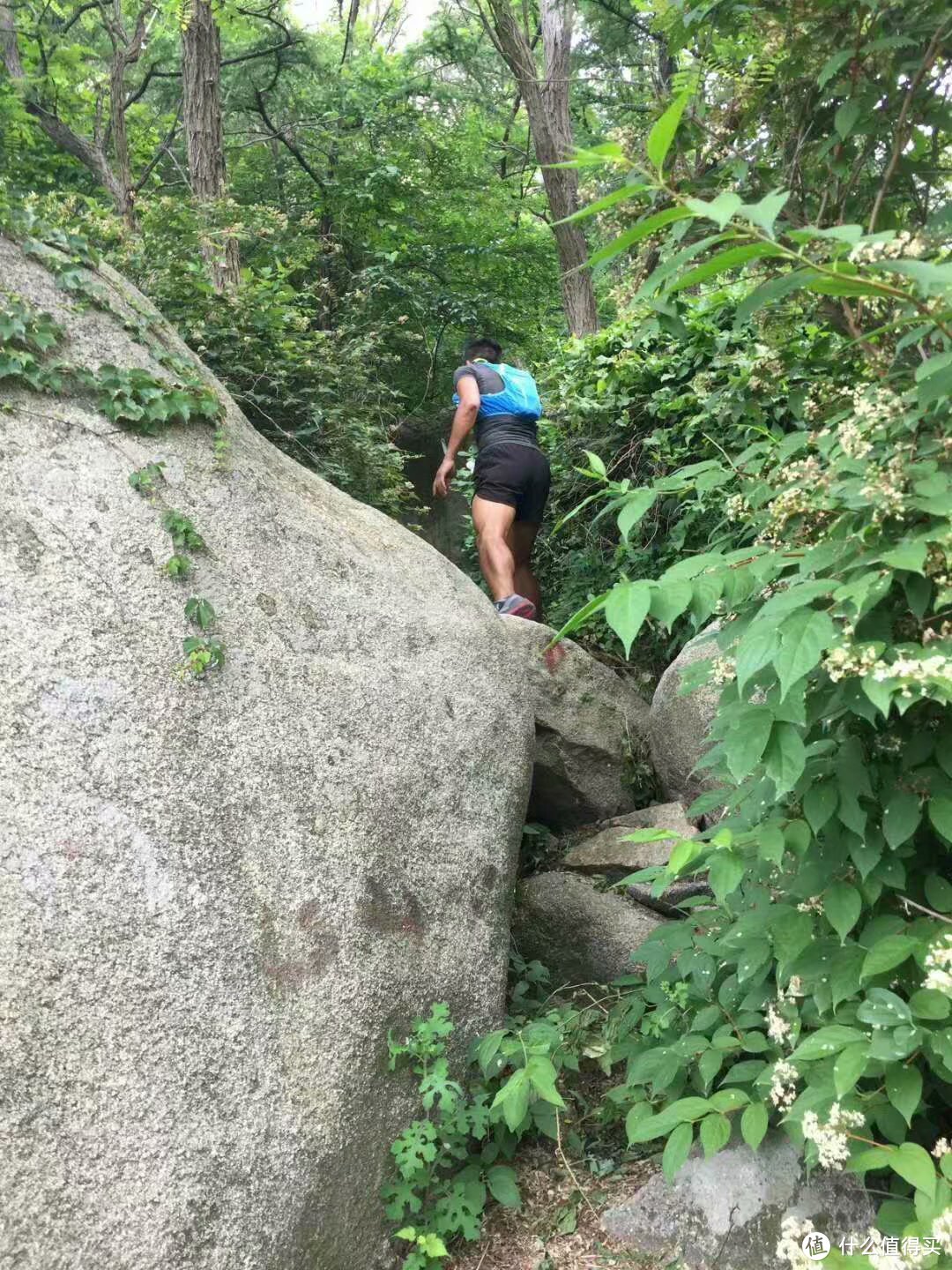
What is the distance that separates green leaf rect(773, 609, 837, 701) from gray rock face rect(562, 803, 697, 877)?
241cm

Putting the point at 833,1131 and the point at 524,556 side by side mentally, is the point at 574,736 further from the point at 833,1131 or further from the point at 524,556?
the point at 833,1131

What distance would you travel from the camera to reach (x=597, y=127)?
512 inches

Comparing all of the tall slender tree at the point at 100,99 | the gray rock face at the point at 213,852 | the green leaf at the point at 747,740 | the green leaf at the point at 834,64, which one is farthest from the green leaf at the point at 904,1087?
the tall slender tree at the point at 100,99

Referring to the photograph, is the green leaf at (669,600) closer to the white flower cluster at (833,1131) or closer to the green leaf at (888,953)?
the green leaf at (888,953)

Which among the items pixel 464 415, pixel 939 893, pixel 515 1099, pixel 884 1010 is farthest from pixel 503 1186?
pixel 464 415

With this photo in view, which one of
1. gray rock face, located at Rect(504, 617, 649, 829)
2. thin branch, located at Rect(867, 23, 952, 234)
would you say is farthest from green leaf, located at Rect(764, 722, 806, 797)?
gray rock face, located at Rect(504, 617, 649, 829)

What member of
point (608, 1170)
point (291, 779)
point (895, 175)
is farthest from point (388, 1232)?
point (895, 175)

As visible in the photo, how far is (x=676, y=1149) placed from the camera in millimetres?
2207

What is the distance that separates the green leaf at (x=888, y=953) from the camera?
72.6 inches

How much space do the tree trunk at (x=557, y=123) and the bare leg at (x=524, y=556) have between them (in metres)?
3.97

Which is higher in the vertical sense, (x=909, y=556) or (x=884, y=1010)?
(x=909, y=556)

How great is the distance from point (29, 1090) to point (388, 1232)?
1081 millimetres

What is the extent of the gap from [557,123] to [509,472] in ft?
20.6

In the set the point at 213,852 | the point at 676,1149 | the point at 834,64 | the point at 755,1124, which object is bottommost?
the point at 676,1149
